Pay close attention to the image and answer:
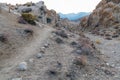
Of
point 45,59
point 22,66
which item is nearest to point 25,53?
point 45,59

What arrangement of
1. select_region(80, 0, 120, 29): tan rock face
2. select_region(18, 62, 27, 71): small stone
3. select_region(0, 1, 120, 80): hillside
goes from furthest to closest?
1. select_region(80, 0, 120, 29): tan rock face
2. select_region(18, 62, 27, 71): small stone
3. select_region(0, 1, 120, 80): hillside

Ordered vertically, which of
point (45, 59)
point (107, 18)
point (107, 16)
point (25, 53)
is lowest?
→ point (45, 59)

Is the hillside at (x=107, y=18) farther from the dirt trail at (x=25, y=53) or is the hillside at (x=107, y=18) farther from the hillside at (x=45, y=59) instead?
the dirt trail at (x=25, y=53)

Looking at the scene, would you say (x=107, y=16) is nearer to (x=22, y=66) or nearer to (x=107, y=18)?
(x=107, y=18)

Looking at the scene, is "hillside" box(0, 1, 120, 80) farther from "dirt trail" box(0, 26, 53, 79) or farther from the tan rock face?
the tan rock face

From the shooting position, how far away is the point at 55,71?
16.9 m

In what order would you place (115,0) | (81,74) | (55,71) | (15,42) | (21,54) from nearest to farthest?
(55,71), (81,74), (21,54), (15,42), (115,0)

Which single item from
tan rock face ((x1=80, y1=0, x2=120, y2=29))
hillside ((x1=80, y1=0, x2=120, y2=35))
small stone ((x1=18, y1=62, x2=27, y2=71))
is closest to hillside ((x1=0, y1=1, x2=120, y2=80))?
small stone ((x1=18, y1=62, x2=27, y2=71))

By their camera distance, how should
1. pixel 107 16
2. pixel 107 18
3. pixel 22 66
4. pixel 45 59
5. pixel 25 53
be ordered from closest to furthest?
pixel 22 66, pixel 45 59, pixel 25 53, pixel 107 18, pixel 107 16

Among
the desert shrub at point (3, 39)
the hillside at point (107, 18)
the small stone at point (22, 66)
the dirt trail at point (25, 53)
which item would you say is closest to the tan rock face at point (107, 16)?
the hillside at point (107, 18)

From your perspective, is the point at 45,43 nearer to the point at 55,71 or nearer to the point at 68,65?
the point at 68,65

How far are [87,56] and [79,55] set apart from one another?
3.31ft

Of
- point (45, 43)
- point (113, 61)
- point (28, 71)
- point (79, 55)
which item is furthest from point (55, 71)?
point (113, 61)

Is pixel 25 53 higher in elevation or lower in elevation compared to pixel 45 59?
higher
